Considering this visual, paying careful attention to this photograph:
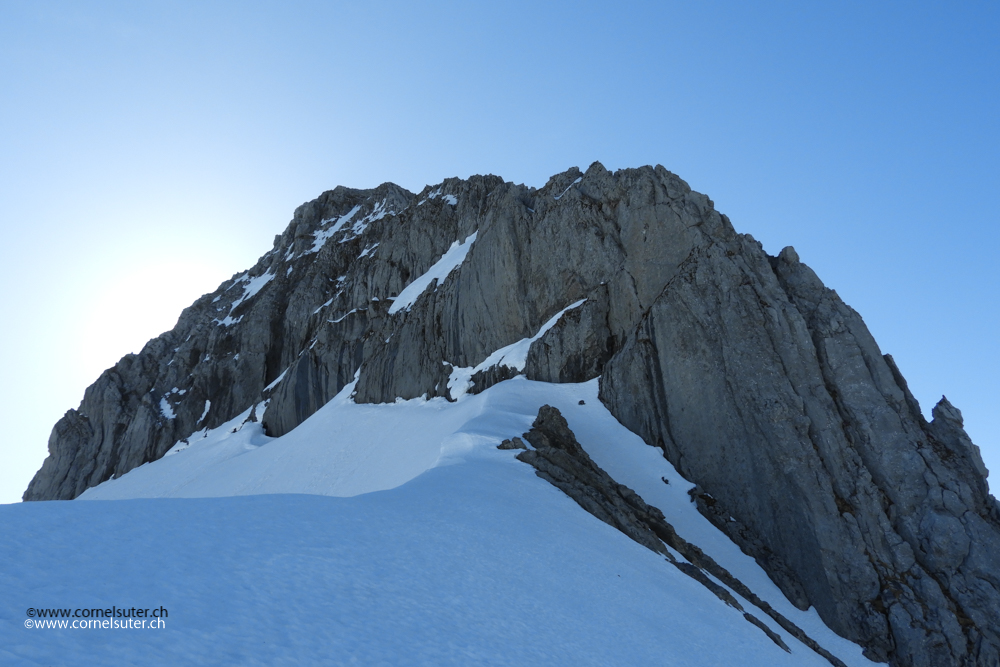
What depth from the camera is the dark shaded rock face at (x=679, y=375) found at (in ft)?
83.5

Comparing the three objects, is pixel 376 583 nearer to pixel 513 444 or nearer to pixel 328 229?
pixel 513 444

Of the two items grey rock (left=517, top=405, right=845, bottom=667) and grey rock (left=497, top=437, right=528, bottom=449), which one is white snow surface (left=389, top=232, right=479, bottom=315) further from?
grey rock (left=517, top=405, right=845, bottom=667)

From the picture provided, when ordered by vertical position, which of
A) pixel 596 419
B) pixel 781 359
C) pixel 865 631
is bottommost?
pixel 865 631

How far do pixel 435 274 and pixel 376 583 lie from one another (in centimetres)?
5486

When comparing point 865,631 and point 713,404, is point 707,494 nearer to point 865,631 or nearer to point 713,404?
point 713,404

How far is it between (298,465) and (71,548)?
125 feet

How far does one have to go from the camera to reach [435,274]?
2509 inches

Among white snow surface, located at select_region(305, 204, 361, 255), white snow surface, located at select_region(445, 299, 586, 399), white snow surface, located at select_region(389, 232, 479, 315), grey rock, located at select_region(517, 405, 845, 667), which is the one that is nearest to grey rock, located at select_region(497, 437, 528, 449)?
grey rock, located at select_region(517, 405, 845, 667)

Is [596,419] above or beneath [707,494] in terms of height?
above

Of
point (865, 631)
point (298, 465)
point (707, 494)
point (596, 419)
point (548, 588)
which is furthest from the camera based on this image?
point (298, 465)

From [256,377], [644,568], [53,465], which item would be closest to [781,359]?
[644,568]

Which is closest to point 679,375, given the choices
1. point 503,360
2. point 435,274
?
point 503,360

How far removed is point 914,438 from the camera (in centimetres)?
2839

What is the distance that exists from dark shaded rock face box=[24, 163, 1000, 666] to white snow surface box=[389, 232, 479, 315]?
65cm
